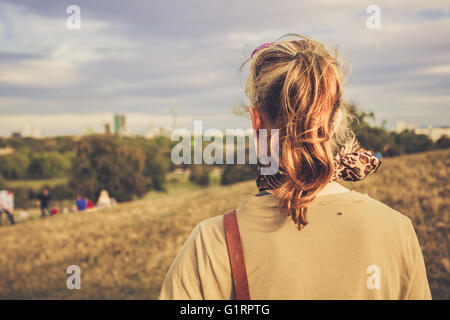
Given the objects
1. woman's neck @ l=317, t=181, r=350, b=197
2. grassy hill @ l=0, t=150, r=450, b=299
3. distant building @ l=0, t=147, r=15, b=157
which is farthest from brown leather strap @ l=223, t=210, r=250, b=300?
distant building @ l=0, t=147, r=15, b=157

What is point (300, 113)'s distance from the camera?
145 cm

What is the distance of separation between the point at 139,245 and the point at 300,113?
39.8 feet

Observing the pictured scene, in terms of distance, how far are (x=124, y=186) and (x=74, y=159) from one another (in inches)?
367

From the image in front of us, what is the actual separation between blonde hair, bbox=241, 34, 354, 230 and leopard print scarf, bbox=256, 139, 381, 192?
0.26 ft

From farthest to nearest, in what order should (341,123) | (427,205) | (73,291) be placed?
(427,205) → (73,291) → (341,123)

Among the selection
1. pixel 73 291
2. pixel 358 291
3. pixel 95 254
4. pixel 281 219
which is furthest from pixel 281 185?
pixel 95 254

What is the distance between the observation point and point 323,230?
1.45 m

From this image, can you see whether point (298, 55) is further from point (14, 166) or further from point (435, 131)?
point (14, 166)

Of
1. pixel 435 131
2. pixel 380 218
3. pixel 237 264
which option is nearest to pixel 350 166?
pixel 380 218

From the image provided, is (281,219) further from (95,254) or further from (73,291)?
(95,254)

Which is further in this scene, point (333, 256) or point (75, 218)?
point (75, 218)

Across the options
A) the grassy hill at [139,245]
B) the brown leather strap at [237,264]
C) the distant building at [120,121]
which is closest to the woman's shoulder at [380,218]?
the brown leather strap at [237,264]

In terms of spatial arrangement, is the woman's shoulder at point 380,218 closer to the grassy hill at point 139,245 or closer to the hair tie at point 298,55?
the hair tie at point 298,55

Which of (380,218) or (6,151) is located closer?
(380,218)
